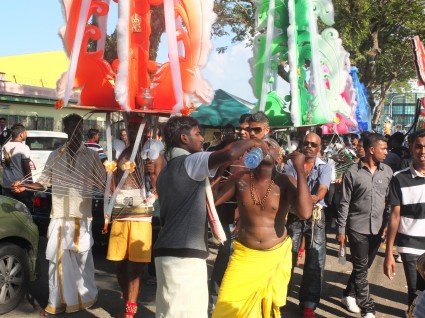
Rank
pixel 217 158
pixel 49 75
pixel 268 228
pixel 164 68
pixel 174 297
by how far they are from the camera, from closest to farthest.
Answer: pixel 217 158
pixel 174 297
pixel 268 228
pixel 164 68
pixel 49 75

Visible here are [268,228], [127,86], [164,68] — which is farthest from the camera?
[164,68]

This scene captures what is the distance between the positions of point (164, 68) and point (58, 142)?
11798mm

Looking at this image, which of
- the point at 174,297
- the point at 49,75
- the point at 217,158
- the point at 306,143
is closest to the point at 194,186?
the point at 217,158

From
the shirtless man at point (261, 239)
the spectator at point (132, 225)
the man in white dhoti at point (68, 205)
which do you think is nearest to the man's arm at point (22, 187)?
the man in white dhoti at point (68, 205)

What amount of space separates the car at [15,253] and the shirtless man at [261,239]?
2334 mm

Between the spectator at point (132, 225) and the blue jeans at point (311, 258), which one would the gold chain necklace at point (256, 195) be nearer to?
the spectator at point (132, 225)

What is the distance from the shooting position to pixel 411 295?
4.82m

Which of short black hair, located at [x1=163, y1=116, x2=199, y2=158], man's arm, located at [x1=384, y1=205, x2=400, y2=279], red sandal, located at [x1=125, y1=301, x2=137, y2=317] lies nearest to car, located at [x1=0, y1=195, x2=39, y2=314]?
red sandal, located at [x1=125, y1=301, x2=137, y2=317]

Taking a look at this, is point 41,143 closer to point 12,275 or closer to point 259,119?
point 12,275

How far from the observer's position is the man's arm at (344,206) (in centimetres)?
552

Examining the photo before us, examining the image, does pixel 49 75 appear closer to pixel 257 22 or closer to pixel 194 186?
pixel 257 22

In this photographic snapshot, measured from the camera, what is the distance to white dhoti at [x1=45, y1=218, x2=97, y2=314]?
17.2ft

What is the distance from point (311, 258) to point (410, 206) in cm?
121

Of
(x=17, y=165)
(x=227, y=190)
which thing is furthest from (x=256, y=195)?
(x=17, y=165)
